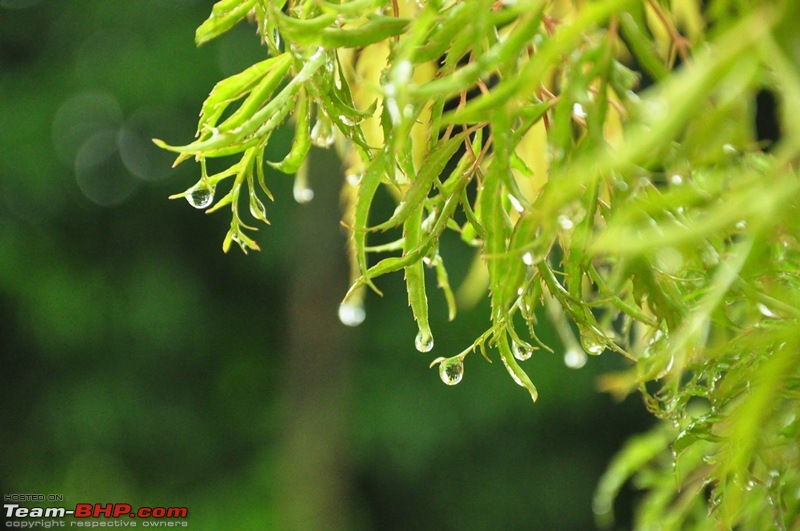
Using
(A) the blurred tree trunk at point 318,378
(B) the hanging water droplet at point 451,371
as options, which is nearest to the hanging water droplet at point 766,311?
(B) the hanging water droplet at point 451,371

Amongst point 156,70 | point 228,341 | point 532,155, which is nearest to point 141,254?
point 228,341

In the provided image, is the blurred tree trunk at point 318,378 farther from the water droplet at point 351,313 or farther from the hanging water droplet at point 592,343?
the hanging water droplet at point 592,343

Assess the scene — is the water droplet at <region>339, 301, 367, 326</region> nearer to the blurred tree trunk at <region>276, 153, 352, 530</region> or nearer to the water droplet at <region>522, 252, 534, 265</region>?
the water droplet at <region>522, 252, 534, 265</region>

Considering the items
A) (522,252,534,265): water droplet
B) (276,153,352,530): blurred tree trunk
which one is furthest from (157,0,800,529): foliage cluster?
(276,153,352,530): blurred tree trunk

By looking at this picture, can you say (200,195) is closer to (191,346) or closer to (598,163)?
(598,163)

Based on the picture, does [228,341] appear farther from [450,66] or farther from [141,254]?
[450,66]

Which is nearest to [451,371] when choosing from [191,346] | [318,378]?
[318,378]

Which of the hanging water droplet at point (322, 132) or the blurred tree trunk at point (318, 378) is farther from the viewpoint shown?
the blurred tree trunk at point (318, 378)

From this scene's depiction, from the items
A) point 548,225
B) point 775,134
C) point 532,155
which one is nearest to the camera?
point 548,225
